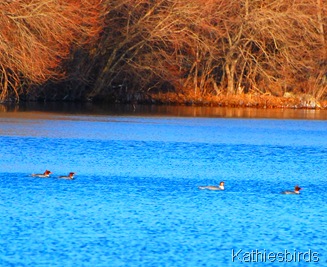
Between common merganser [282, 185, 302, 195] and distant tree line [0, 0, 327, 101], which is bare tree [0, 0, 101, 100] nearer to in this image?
distant tree line [0, 0, 327, 101]

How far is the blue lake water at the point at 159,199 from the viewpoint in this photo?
10891 mm

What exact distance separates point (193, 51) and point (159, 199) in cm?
2660

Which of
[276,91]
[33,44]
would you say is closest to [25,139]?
[33,44]

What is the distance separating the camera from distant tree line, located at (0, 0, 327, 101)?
127 feet

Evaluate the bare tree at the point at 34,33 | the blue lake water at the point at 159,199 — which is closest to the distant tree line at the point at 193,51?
the bare tree at the point at 34,33

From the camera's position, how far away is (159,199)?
14.4 meters

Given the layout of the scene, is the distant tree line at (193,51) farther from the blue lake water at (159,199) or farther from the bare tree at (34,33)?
the blue lake water at (159,199)

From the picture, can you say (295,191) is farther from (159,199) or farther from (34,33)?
(34,33)

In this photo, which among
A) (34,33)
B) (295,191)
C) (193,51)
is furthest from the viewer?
(193,51)

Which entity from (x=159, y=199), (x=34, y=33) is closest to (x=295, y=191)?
(x=159, y=199)

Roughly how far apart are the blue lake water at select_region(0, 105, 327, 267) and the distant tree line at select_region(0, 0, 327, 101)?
13489 millimetres

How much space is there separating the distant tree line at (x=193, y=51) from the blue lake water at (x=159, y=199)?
13489 millimetres

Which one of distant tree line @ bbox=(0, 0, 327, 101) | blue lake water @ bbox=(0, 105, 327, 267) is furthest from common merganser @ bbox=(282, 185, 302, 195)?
distant tree line @ bbox=(0, 0, 327, 101)

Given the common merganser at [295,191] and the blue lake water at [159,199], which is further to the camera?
the common merganser at [295,191]
